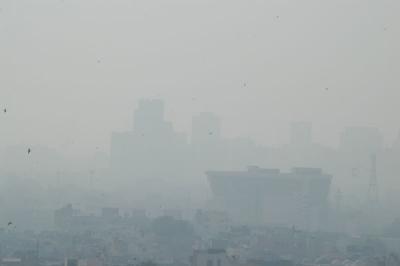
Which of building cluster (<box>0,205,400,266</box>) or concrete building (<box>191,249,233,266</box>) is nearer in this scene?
concrete building (<box>191,249,233,266</box>)

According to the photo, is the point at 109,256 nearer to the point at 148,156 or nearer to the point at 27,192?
the point at 27,192

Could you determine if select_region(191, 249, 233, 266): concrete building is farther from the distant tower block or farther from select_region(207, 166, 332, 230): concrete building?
the distant tower block

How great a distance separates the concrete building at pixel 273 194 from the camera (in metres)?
33.7

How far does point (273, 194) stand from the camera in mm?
35188

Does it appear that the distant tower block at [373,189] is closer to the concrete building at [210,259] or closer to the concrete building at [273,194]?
the concrete building at [273,194]

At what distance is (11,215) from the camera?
28953 millimetres

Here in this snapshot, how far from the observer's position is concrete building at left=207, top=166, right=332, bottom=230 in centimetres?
3369

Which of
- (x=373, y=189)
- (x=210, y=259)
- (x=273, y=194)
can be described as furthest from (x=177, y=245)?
(x=373, y=189)

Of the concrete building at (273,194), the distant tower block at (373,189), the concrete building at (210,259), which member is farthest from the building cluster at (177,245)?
the distant tower block at (373,189)

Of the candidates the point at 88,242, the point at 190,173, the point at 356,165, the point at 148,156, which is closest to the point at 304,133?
the point at 356,165

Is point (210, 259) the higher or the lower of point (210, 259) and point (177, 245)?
the higher

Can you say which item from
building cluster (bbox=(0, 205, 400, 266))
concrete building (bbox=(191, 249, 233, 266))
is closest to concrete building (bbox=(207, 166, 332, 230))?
building cluster (bbox=(0, 205, 400, 266))

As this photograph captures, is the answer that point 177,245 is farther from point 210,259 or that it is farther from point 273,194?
point 273,194

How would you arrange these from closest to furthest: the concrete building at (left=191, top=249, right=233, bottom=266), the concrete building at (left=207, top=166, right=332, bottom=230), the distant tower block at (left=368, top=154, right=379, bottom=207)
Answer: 1. the concrete building at (left=191, top=249, right=233, bottom=266)
2. the concrete building at (left=207, top=166, right=332, bottom=230)
3. the distant tower block at (left=368, top=154, right=379, bottom=207)
